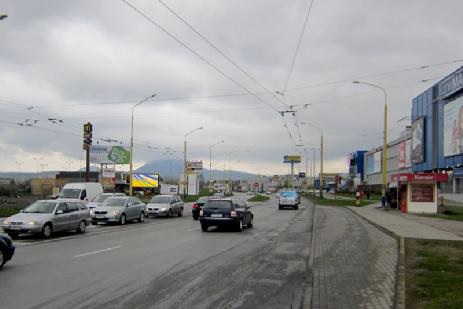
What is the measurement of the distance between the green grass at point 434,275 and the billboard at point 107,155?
73.0 m

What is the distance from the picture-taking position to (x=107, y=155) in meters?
84.6

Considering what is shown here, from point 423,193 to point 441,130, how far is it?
35.0 m

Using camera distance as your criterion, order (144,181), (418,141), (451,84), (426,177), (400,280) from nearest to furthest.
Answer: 1. (400,280)
2. (426,177)
3. (451,84)
4. (418,141)
5. (144,181)

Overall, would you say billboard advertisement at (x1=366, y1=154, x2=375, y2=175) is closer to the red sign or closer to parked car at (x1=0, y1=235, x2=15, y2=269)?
the red sign

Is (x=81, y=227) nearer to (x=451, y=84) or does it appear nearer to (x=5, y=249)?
(x=5, y=249)

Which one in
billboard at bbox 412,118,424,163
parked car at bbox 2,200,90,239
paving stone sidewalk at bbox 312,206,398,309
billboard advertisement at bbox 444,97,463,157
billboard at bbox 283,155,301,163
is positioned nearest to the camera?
paving stone sidewalk at bbox 312,206,398,309

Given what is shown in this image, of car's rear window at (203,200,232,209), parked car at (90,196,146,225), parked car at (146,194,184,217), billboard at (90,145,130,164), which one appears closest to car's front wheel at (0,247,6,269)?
car's rear window at (203,200,232,209)

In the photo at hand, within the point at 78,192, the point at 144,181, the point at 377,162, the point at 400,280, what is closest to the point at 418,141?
the point at 144,181

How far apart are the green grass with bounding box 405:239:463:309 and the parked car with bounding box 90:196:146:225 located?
16169 millimetres

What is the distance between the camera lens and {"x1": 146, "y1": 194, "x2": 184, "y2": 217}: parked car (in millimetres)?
34219

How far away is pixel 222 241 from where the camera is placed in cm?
1825

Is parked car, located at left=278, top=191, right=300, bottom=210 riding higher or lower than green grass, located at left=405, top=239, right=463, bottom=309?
lower

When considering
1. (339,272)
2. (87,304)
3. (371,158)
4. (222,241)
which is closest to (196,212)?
(222,241)

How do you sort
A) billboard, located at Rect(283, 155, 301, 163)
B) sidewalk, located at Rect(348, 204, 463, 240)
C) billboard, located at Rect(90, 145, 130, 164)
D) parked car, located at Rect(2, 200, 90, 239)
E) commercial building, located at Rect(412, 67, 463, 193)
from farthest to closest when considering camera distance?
billboard, located at Rect(283, 155, 301, 163) → billboard, located at Rect(90, 145, 130, 164) → commercial building, located at Rect(412, 67, 463, 193) → sidewalk, located at Rect(348, 204, 463, 240) → parked car, located at Rect(2, 200, 90, 239)
